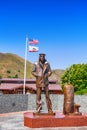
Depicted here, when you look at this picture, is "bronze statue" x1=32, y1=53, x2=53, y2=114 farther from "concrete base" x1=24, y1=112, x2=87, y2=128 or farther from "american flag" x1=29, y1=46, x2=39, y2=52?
"american flag" x1=29, y1=46, x2=39, y2=52

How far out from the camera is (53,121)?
1595 centimetres

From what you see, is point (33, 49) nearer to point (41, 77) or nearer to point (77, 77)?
point (41, 77)

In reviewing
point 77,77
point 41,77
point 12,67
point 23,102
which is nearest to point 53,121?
point 41,77

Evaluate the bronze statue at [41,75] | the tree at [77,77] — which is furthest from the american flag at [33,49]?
the tree at [77,77]

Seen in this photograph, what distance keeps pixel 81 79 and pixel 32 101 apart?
28.6 m

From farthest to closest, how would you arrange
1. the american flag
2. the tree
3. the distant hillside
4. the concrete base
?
1. the distant hillside
2. the tree
3. the american flag
4. the concrete base

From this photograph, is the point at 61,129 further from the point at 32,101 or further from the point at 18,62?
the point at 18,62

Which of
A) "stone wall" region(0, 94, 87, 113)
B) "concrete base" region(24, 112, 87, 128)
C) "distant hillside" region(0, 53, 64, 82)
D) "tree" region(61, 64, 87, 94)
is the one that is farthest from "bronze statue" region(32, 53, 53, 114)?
"distant hillside" region(0, 53, 64, 82)

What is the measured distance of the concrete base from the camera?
1585cm

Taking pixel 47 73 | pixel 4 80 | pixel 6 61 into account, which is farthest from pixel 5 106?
pixel 6 61

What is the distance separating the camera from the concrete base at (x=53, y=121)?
52.0 ft

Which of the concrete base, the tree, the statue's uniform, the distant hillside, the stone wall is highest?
the distant hillside

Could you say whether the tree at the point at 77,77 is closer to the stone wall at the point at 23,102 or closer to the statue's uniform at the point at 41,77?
the stone wall at the point at 23,102

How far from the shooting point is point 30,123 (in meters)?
16.0
